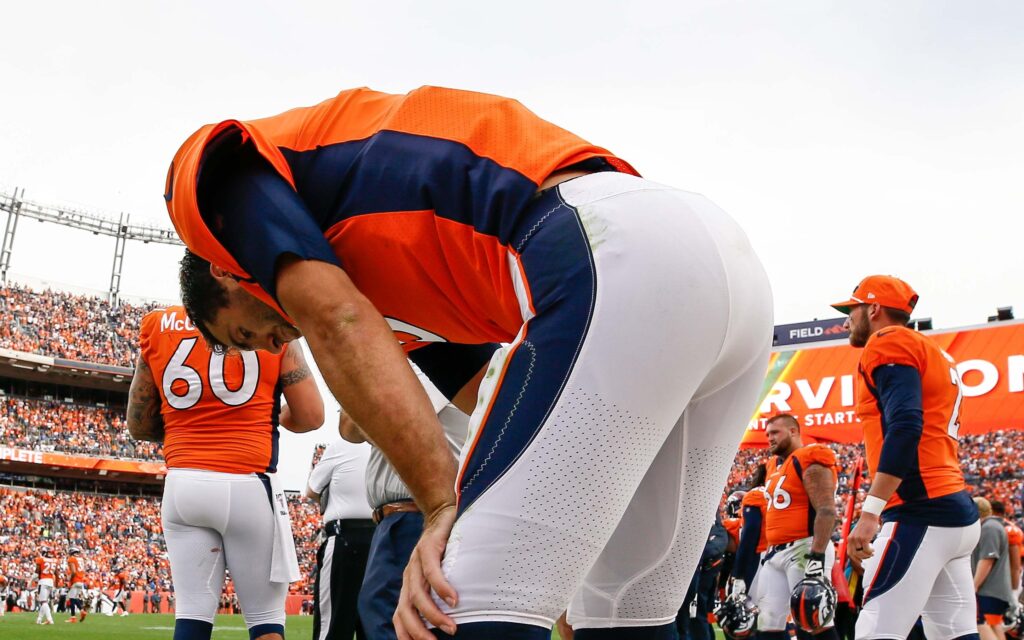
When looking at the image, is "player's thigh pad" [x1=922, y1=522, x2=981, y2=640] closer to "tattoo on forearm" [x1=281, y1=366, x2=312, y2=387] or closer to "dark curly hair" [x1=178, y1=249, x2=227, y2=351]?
"tattoo on forearm" [x1=281, y1=366, x2=312, y2=387]

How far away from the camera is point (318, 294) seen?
1587 millimetres

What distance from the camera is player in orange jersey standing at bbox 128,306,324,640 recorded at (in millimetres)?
4840

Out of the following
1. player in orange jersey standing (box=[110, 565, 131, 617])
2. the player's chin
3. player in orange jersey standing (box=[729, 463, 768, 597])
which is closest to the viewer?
the player's chin

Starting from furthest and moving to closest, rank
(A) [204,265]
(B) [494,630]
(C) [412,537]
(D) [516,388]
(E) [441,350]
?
1. (C) [412,537]
2. (E) [441,350]
3. (A) [204,265]
4. (D) [516,388]
5. (B) [494,630]

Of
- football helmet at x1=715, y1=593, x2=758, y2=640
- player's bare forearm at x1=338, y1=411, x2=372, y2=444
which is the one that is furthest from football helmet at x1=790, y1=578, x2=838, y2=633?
player's bare forearm at x1=338, y1=411, x2=372, y2=444

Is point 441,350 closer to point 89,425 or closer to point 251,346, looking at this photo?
point 251,346

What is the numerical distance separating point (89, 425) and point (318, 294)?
151 ft

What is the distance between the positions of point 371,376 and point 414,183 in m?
0.36

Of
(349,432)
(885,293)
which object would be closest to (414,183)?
(349,432)

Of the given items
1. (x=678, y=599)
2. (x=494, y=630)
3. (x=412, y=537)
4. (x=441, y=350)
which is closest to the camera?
(x=494, y=630)

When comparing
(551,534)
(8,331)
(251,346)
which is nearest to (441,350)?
(251,346)

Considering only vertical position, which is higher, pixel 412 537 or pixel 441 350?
pixel 441 350

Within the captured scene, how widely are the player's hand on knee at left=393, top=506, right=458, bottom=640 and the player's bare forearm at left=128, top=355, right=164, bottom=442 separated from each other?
3932 mm

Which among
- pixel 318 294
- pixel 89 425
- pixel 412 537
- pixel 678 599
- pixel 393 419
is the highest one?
pixel 318 294
